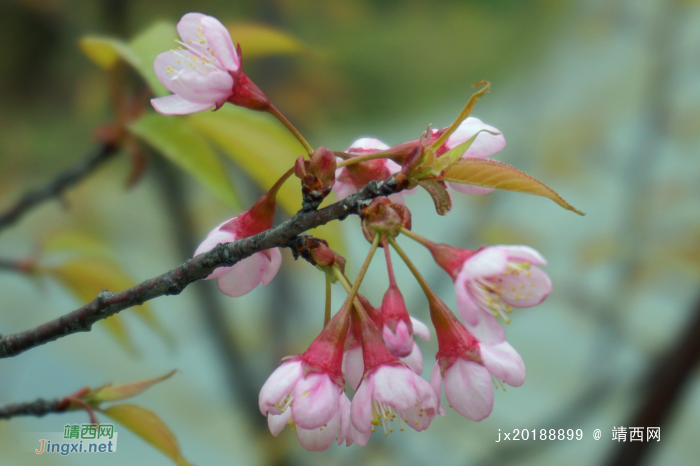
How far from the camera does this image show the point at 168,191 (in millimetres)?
1131

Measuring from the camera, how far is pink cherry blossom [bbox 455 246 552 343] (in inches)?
12.3

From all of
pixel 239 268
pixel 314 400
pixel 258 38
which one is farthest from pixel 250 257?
pixel 258 38

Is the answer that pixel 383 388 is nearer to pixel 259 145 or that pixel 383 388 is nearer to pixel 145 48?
pixel 259 145

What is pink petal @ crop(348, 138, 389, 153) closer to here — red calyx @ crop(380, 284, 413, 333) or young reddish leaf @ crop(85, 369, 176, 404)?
red calyx @ crop(380, 284, 413, 333)

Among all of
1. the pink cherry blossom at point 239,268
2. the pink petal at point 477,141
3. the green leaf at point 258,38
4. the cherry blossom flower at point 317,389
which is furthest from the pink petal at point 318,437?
the green leaf at point 258,38

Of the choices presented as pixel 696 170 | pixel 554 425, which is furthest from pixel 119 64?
pixel 696 170

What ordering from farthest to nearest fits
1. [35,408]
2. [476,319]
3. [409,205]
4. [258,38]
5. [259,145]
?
1. [409,205]
2. [258,38]
3. [259,145]
4. [35,408]
5. [476,319]

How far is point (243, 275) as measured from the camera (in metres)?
0.37

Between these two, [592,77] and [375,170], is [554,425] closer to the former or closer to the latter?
[375,170]

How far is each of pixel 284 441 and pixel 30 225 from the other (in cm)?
224

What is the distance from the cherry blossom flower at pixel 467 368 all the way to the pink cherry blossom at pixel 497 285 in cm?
3

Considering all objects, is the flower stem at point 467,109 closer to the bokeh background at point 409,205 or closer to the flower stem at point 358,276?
the flower stem at point 358,276

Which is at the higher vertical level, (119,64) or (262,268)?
(119,64)

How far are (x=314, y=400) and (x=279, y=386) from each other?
28 millimetres
